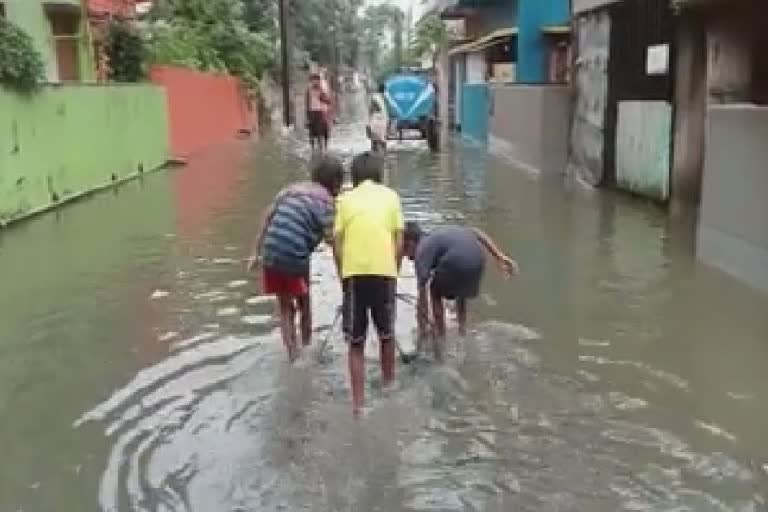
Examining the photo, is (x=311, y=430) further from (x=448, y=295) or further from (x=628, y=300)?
(x=628, y=300)

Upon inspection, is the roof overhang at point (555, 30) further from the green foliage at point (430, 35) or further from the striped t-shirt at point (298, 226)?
the striped t-shirt at point (298, 226)

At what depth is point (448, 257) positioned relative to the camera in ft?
23.6

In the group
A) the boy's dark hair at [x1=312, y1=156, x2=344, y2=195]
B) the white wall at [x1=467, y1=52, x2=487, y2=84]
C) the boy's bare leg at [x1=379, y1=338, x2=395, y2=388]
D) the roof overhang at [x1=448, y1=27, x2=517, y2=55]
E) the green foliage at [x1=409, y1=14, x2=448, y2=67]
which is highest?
the green foliage at [x1=409, y1=14, x2=448, y2=67]

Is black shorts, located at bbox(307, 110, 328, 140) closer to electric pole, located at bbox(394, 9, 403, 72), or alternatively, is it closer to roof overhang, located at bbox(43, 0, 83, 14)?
roof overhang, located at bbox(43, 0, 83, 14)

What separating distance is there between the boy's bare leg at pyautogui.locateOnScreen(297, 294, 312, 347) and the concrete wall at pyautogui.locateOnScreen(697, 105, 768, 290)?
4.20m

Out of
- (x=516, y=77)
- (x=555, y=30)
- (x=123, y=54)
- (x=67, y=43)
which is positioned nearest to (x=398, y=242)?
(x=123, y=54)

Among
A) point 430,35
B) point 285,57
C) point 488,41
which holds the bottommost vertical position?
point 285,57

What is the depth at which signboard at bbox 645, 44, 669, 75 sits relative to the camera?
15289 millimetres

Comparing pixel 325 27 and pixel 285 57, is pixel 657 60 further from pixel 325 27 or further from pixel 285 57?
pixel 325 27

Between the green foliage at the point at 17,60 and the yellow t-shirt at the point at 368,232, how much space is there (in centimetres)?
984

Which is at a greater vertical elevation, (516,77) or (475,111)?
(516,77)

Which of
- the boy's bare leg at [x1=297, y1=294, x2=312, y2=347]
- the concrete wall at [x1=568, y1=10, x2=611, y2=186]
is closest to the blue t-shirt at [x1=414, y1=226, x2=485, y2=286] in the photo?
the boy's bare leg at [x1=297, y1=294, x2=312, y2=347]

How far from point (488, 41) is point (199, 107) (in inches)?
347

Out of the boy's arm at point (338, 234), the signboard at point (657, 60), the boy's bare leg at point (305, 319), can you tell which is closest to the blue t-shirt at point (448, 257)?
the boy's bare leg at point (305, 319)
